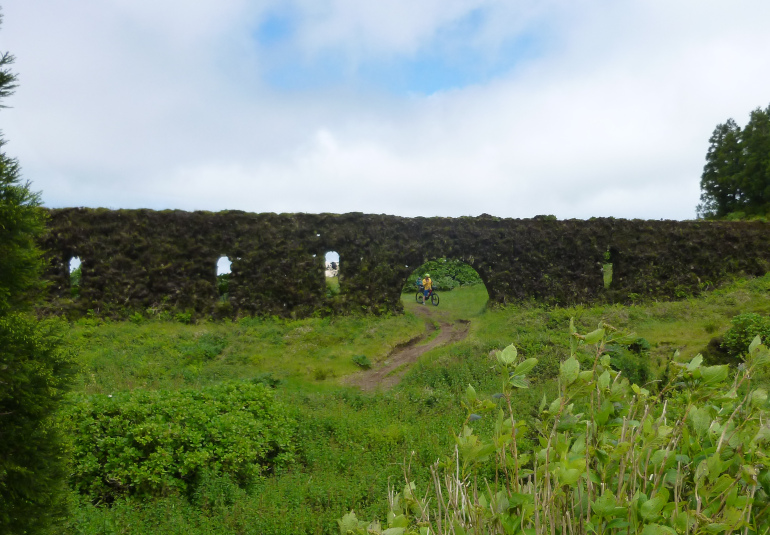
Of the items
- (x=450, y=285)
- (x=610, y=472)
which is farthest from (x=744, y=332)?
(x=450, y=285)

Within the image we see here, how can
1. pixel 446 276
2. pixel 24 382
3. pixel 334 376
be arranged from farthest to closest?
pixel 446 276 → pixel 334 376 → pixel 24 382

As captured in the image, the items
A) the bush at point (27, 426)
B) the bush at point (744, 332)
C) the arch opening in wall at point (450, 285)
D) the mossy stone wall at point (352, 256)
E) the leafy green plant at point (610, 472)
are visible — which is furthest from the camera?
the arch opening in wall at point (450, 285)

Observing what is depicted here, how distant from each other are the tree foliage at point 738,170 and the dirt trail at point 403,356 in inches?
893

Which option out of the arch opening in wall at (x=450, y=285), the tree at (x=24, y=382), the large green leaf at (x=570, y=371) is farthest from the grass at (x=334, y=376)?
the arch opening in wall at (x=450, y=285)

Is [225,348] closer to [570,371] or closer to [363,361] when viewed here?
[363,361]

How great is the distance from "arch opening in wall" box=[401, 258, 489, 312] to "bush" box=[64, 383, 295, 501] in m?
18.4

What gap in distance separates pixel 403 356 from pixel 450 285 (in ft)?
52.5

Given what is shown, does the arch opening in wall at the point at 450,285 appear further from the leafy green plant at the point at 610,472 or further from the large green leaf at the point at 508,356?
the large green leaf at the point at 508,356

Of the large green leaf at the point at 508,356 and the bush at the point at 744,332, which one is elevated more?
the large green leaf at the point at 508,356

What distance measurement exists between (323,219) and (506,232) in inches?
274

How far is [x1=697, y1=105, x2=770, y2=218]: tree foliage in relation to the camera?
31.8m

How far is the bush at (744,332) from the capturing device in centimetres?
1111

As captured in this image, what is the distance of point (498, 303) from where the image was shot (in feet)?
67.7

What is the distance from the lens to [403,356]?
51.2 feet
